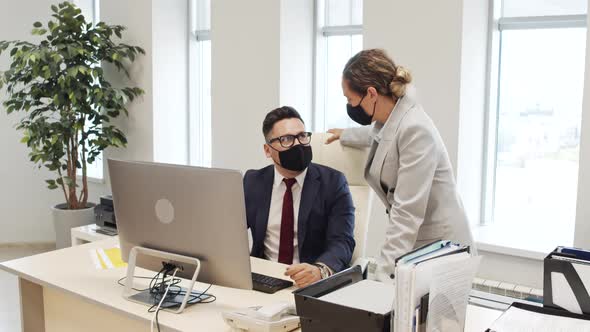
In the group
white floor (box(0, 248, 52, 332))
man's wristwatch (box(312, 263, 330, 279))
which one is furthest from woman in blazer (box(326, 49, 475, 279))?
white floor (box(0, 248, 52, 332))

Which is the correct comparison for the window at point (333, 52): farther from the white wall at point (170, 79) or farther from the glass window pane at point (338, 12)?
the white wall at point (170, 79)

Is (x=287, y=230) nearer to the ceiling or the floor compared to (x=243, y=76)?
nearer to the floor

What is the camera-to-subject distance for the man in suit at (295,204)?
2.35 metres

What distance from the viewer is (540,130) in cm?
330

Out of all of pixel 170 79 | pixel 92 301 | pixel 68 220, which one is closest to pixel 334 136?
pixel 92 301

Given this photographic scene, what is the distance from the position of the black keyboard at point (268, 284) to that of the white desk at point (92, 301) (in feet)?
0.07

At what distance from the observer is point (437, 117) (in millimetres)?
3229

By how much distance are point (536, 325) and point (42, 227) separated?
16.5ft

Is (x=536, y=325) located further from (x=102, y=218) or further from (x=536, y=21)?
(x=102, y=218)

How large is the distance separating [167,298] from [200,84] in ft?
10.5

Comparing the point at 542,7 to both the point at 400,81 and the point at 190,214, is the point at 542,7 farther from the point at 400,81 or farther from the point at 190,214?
the point at 190,214

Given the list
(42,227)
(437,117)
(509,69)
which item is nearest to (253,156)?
(437,117)

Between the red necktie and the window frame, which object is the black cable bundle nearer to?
the red necktie

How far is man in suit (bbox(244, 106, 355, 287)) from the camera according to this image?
7.72 ft
